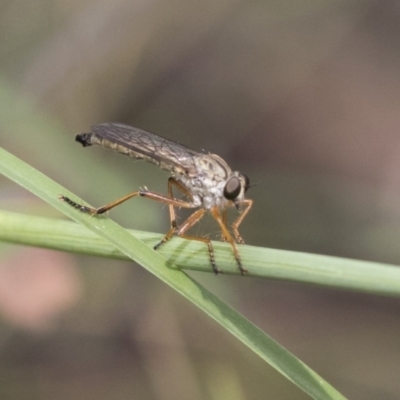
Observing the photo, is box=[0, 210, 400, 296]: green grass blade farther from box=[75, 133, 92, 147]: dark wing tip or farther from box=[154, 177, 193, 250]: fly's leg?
box=[75, 133, 92, 147]: dark wing tip

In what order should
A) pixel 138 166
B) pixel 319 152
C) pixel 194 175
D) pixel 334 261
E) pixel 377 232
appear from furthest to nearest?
1. pixel 319 152
2. pixel 138 166
3. pixel 377 232
4. pixel 194 175
5. pixel 334 261

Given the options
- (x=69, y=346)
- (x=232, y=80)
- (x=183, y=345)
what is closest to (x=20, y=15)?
(x=232, y=80)

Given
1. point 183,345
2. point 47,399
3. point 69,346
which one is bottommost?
point 47,399

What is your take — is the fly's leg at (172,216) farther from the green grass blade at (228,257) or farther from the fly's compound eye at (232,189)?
the fly's compound eye at (232,189)

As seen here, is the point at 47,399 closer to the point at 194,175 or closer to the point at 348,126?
the point at 194,175

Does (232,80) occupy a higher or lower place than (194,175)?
higher

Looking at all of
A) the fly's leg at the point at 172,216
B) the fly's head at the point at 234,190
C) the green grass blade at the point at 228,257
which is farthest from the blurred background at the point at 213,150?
the green grass blade at the point at 228,257

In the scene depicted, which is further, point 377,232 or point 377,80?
point 377,80
